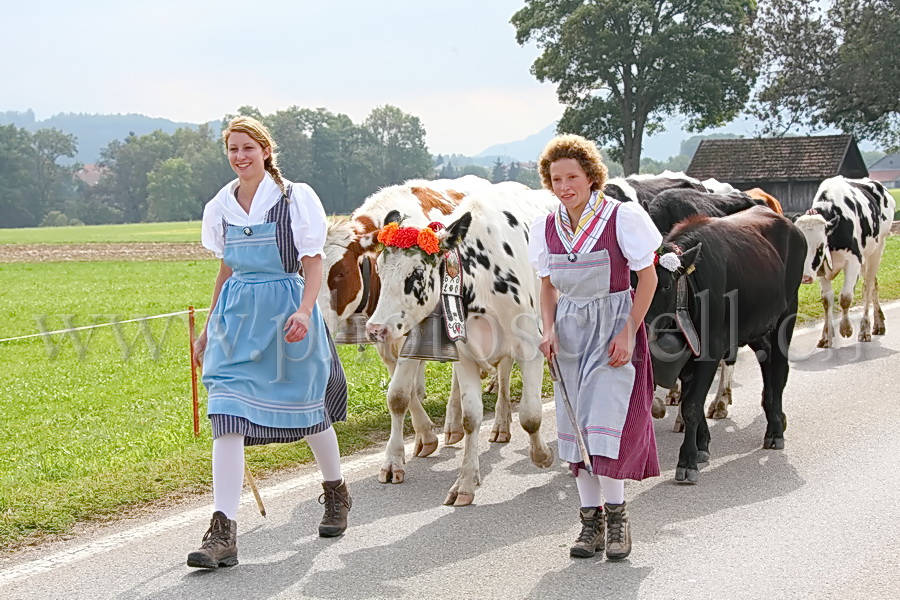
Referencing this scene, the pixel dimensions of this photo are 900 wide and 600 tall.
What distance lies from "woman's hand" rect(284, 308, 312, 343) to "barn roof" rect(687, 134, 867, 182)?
180ft

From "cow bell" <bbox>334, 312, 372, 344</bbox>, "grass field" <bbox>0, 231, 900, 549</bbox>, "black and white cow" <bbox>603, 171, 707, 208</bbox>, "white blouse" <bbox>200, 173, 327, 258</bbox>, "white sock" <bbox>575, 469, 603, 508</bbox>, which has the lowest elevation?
"grass field" <bbox>0, 231, 900, 549</bbox>

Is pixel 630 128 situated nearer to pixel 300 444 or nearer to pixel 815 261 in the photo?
pixel 815 261

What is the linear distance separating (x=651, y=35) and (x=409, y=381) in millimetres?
57428

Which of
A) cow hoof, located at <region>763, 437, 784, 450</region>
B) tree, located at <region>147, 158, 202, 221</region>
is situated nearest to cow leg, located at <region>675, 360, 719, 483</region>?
cow hoof, located at <region>763, 437, 784, 450</region>

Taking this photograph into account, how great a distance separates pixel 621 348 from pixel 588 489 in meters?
0.79

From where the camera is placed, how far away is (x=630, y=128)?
6072 centimetres

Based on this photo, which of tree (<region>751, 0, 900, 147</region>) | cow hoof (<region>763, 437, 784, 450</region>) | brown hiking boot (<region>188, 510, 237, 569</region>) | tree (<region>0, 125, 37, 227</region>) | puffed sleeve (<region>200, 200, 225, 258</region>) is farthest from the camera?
tree (<region>0, 125, 37, 227</region>)

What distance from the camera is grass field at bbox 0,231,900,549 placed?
6.52 m

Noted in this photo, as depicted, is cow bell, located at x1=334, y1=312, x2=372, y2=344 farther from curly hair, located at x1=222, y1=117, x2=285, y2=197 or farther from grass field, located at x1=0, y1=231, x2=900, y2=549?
curly hair, located at x1=222, y1=117, x2=285, y2=197

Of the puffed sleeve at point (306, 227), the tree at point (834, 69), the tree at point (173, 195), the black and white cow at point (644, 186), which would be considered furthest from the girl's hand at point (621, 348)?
the tree at point (173, 195)

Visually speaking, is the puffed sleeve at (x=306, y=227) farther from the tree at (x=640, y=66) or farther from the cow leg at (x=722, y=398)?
the tree at (x=640, y=66)

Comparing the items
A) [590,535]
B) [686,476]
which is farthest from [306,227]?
[686,476]

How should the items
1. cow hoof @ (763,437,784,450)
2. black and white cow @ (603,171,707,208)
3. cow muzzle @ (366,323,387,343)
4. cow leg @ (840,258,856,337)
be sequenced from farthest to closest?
cow leg @ (840,258,856,337) → black and white cow @ (603,171,707,208) → cow hoof @ (763,437,784,450) → cow muzzle @ (366,323,387,343)

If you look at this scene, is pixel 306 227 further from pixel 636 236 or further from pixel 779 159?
pixel 779 159
